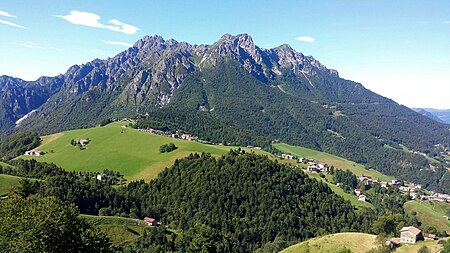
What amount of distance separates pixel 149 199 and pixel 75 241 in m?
106

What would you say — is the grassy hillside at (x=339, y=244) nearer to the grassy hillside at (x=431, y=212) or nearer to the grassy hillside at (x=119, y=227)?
the grassy hillside at (x=119, y=227)

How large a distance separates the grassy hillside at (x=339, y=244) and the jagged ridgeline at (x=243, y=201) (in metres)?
29.2

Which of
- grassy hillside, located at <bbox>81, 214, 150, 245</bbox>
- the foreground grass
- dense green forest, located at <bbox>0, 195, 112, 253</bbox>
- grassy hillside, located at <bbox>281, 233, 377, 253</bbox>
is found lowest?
grassy hillside, located at <bbox>81, 214, 150, 245</bbox>

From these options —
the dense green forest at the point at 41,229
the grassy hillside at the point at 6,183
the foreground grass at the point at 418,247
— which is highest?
the dense green forest at the point at 41,229

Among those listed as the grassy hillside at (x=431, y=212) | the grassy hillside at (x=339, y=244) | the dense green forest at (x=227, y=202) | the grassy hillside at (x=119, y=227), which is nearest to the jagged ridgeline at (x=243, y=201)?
the dense green forest at (x=227, y=202)

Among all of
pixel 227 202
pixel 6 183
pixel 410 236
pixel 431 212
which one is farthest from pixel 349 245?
pixel 431 212

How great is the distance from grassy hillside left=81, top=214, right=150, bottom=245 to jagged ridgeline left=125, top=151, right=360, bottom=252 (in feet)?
59.3

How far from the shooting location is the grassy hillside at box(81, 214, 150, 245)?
96713 millimetres

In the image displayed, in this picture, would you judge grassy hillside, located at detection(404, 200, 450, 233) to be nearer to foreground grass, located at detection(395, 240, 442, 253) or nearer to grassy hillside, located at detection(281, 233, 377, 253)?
foreground grass, located at detection(395, 240, 442, 253)

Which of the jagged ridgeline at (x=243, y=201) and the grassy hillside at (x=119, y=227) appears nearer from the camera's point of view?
the grassy hillside at (x=119, y=227)

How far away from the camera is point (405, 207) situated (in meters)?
178

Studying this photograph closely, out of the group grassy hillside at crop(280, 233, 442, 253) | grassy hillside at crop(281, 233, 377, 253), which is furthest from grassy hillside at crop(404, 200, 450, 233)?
grassy hillside at crop(281, 233, 377, 253)

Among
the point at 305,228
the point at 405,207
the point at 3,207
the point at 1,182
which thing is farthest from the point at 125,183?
the point at 405,207

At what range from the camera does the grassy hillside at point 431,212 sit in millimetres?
157375
